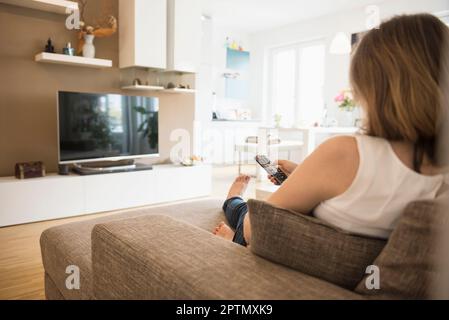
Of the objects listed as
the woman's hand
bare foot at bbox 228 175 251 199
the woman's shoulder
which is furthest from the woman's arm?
bare foot at bbox 228 175 251 199

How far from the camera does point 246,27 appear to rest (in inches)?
263

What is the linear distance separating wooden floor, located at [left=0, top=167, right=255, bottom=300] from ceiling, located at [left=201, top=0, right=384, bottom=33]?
395cm

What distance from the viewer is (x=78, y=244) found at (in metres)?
1.33

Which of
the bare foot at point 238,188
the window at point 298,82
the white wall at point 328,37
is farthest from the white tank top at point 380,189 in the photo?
the window at point 298,82

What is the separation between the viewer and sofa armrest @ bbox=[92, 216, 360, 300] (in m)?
0.64

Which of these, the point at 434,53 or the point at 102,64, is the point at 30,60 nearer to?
the point at 102,64

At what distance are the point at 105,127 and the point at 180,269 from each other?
2866 mm

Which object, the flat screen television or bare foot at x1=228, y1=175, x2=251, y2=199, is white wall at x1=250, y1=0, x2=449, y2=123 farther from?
bare foot at x1=228, y1=175, x2=251, y2=199

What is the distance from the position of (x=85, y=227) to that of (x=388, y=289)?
1.24 metres

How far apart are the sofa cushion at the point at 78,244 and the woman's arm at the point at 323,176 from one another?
73 cm

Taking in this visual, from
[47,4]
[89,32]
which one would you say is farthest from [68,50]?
[47,4]

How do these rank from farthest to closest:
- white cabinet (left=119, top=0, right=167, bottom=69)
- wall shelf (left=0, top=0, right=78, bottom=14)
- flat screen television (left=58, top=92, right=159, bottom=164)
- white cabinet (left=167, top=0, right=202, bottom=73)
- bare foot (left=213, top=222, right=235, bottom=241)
A: white cabinet (left=167, top=0, right=202, bottom=73) → white cabinet (left=119, top=0, right=167, bottom=69) → flat screen television (left=58, top=92, right=159, bottom=164) → wall shelf (left=0, top=0, right=78, bottom=14) → bare foot (left=213, top=222, right=235, bottom=241)

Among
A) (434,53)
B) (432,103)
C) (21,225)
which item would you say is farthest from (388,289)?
(21,225)

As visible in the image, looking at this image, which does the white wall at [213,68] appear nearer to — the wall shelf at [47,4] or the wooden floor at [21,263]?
the wall shelf at [47,4]
